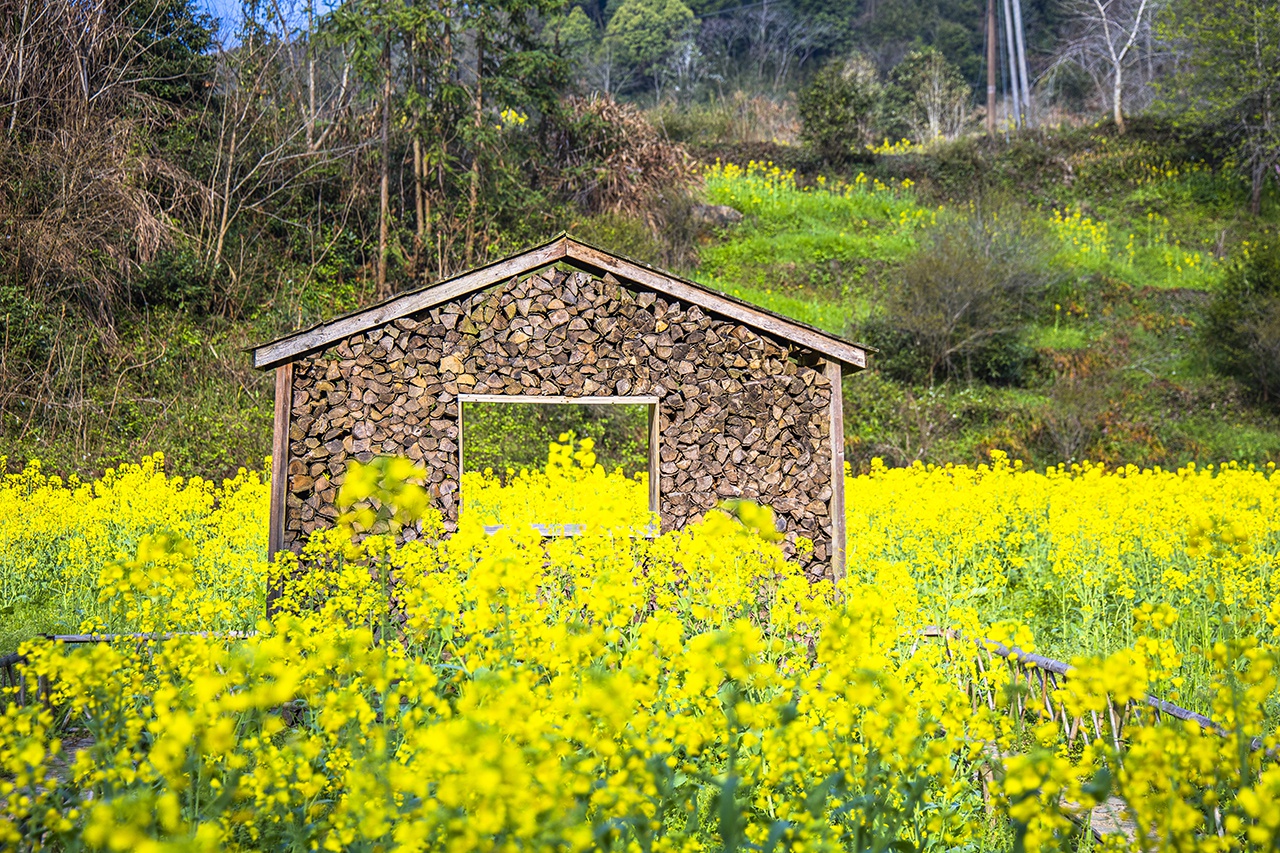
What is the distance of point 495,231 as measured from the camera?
Result: 14.0 metres

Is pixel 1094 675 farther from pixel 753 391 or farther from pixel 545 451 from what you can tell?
pixel 545 451

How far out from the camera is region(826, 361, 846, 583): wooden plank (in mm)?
6168

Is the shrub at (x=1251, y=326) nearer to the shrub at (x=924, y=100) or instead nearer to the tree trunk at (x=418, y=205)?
the tree trunk at (x=418, y=205)

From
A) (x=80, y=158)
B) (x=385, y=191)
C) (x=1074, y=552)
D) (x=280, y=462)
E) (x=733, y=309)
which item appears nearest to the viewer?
(x=280, y=462)

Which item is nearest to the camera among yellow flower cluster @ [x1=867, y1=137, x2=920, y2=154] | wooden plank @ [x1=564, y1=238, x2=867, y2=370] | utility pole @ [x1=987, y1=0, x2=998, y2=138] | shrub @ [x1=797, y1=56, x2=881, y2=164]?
wooden plank @ [x1=564, y1=238, x2=867, y2=370]

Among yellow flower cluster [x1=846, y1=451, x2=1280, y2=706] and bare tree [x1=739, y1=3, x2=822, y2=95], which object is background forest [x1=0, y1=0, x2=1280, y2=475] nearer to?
yellow flower cluster [x1=846, y1=451, x2=1280, y2=706]

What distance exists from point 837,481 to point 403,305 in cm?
301

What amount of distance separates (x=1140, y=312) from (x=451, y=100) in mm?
12109

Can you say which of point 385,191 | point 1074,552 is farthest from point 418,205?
point 1074,552

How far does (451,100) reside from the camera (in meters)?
13.5

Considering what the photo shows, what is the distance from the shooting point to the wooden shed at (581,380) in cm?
584

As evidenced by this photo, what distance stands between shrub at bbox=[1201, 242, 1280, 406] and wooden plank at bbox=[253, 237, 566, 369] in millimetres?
12069

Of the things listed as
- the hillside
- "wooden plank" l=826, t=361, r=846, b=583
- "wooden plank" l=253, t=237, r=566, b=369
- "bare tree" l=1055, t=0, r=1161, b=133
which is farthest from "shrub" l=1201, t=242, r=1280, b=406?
"wooden plank" l=253, t=237, r=566, b=369

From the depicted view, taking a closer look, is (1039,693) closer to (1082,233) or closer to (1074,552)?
(1074,552)
